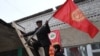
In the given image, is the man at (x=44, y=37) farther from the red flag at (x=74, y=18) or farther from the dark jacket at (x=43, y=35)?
the red flag at (x=74, y=18)

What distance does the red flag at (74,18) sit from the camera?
8148 millimetres

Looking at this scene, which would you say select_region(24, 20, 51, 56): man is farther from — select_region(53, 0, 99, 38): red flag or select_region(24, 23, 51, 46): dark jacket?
select_region(53, 0, 99, 38): red flag

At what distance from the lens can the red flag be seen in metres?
8.15

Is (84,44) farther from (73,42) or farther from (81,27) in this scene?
(81,27)

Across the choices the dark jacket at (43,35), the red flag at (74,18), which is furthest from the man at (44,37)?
the red flag at (74,18)

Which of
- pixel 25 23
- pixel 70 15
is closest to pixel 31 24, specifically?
pixel 25 23

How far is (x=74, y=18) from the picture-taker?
8266 mm

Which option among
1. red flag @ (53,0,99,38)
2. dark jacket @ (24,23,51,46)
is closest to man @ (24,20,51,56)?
dark jacket @ (24,23,51,46)

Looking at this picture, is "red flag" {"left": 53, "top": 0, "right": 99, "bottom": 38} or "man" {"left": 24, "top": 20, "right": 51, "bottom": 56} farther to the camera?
"red flag" {"left": 53, "top": 0, "right": 99, "bottom": 38}

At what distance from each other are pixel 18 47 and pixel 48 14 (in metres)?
3.14

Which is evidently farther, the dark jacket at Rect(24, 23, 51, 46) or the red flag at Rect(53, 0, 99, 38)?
the red flag at Rect(53, 0, 99, 38)

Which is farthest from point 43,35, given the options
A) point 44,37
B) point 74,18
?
point 74,18

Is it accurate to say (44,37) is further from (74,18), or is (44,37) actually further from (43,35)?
(74,18)

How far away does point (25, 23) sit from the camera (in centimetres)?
1431
